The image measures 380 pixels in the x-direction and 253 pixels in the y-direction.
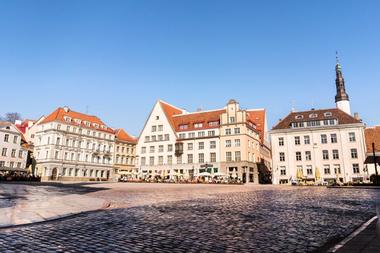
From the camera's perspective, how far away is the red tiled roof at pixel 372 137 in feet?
193

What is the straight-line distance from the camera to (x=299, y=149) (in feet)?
203

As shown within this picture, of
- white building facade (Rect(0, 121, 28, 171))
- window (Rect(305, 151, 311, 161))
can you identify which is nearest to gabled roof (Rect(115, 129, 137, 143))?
white building facade (Rect(0, 121, 28, 171))

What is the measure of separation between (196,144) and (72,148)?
105 ft

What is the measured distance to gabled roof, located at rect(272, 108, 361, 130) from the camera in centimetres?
5991

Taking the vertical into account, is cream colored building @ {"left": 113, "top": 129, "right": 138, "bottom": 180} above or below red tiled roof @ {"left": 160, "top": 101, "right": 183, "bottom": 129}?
below

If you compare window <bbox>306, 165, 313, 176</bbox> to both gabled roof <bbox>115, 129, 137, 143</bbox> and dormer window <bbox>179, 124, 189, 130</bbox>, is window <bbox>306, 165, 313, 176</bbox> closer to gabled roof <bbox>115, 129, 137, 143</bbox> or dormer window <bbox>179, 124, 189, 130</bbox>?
dormer window <bbox>179, 124, 189, 130</bbox>

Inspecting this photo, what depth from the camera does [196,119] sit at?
262ft

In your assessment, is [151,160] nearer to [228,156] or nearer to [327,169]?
[228,156]

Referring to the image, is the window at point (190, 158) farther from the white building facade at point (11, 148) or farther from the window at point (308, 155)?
the white building facade at point (11, 148)

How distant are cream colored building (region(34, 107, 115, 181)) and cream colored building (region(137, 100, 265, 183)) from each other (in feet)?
37.9

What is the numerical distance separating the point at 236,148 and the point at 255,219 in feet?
196

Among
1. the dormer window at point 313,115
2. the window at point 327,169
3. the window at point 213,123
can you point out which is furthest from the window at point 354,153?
the window at point 213,123

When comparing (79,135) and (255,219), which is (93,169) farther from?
(255,219)

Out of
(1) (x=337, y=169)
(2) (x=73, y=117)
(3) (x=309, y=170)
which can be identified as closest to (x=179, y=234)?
(1) (x=337, y=169)
